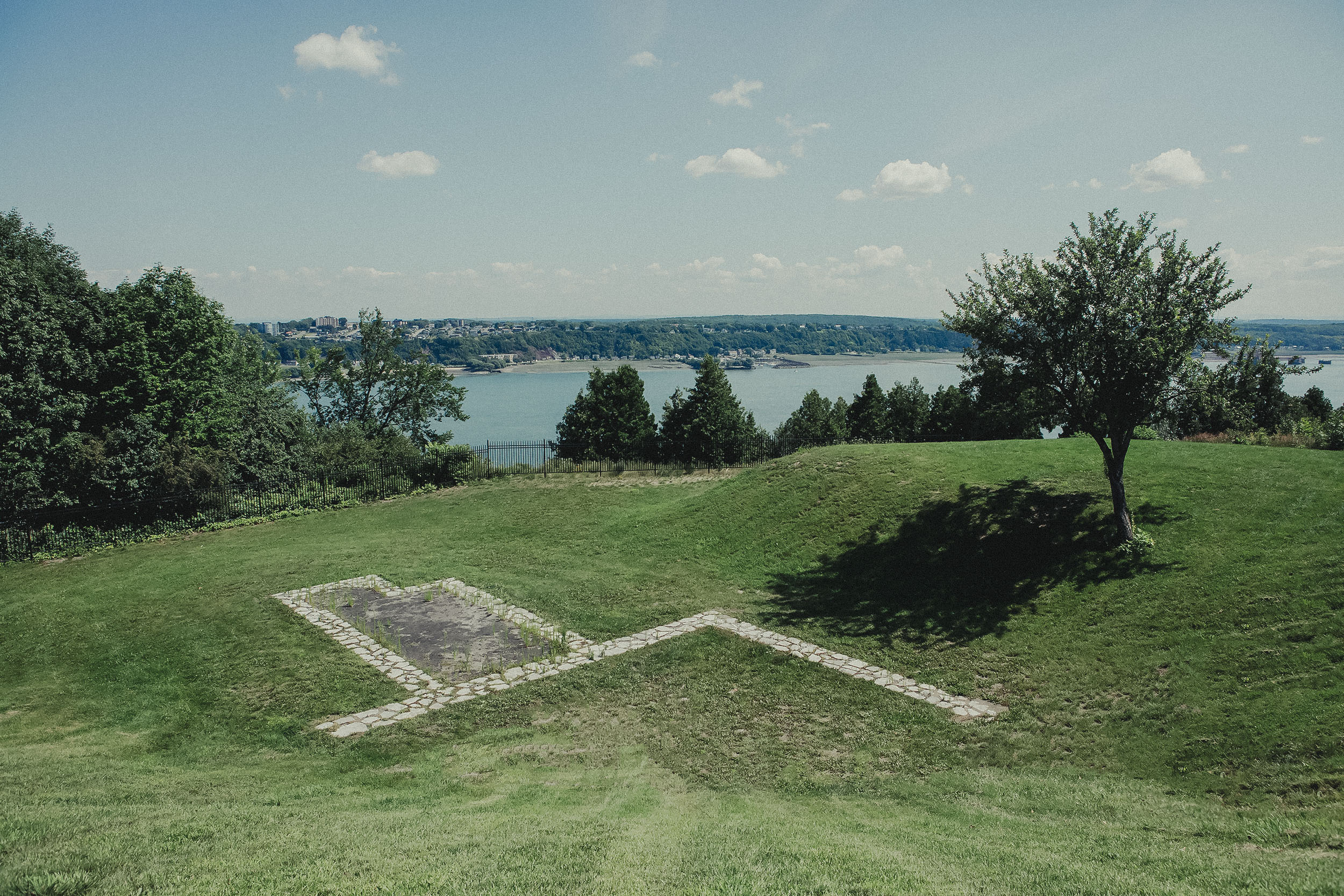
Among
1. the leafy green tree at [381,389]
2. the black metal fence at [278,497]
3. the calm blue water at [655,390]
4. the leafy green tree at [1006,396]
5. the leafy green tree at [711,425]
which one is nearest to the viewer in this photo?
the leafy green tree at [1006,396]

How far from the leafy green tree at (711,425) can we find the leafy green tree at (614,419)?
2775 millimetres

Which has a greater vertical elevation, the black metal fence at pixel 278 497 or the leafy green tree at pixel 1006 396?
the leafy green tree at pixel 1006 396

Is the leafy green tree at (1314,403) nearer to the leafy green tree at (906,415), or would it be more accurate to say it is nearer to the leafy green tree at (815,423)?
the leafy green tree at (906,415)

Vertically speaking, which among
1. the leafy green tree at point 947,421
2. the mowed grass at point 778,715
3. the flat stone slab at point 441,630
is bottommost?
the flat stone slab at point 441,630

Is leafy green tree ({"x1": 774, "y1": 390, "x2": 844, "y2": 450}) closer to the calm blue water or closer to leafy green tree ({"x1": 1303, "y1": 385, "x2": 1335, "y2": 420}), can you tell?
the calm blue water

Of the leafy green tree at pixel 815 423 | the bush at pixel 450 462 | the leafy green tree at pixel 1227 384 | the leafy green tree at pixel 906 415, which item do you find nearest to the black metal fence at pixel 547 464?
the bush at pixel 450 462

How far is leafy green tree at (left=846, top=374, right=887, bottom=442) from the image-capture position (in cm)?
5322

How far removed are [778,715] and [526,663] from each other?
195 inches

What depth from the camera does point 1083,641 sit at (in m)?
12.5

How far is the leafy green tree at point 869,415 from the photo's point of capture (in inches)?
2095

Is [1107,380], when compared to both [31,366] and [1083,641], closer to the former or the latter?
[1083,641]

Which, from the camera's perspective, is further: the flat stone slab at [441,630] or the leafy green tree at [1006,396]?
the leafy green tree at [1006,396]

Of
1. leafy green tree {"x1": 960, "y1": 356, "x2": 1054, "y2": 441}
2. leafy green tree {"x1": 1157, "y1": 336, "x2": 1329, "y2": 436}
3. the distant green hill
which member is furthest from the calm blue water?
leafy green tree {"x1": 1157, "y1": 336, "x2": 1329, "y2": 436}

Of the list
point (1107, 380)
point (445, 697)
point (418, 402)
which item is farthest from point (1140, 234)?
point (418, 402)
